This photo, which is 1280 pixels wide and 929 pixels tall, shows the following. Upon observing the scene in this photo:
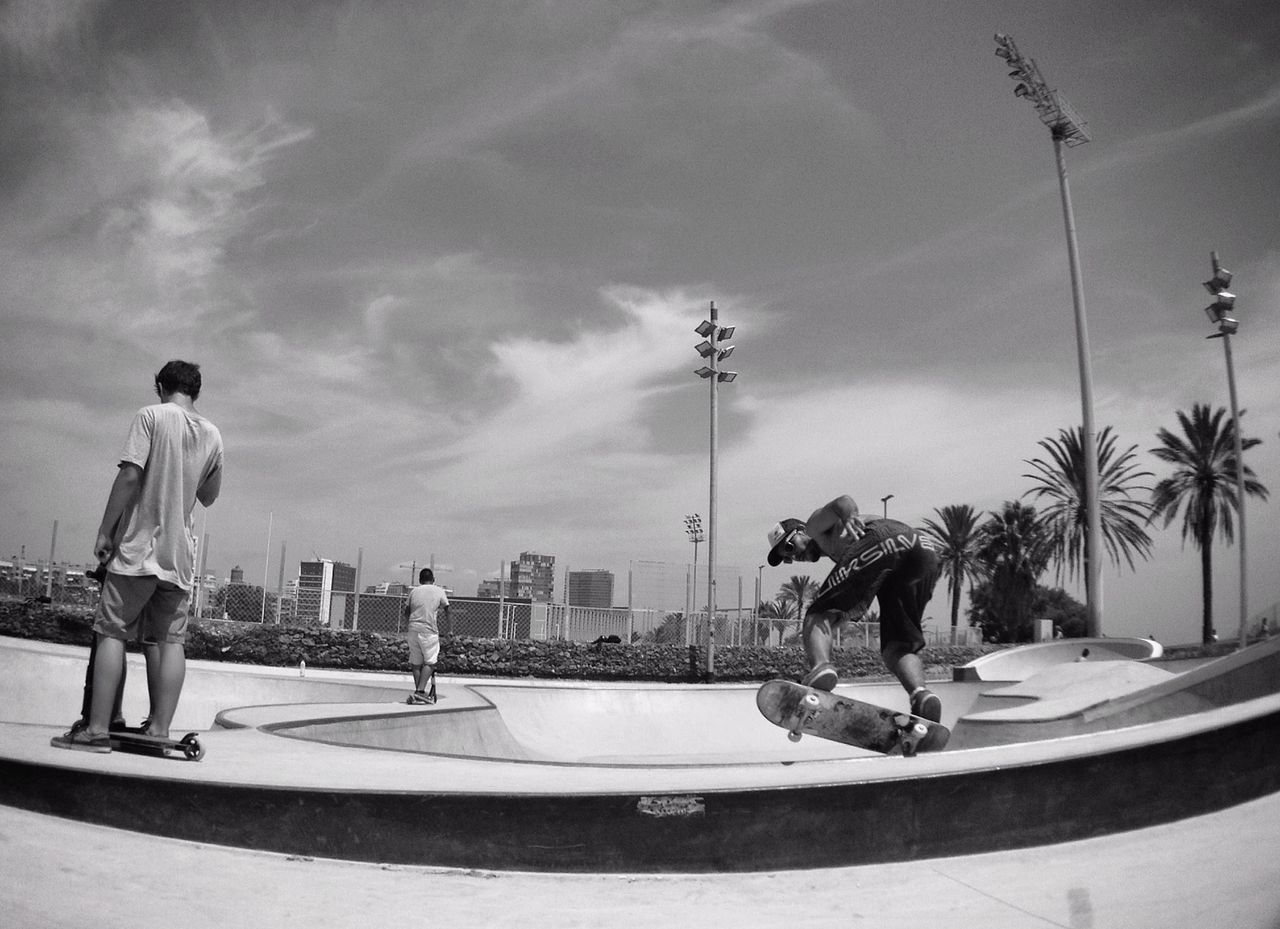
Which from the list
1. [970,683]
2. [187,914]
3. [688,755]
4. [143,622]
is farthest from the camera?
[970,683]

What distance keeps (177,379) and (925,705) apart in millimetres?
3637

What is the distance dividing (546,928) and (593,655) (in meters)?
17.9

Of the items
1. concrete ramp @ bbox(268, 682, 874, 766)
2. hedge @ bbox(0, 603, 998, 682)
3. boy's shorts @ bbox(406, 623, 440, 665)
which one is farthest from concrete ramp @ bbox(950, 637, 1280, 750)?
hedge @ bbox(0, 603, 998, 682)

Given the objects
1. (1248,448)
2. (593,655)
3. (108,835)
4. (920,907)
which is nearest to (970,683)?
(593,655)

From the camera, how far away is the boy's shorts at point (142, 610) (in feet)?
10.6

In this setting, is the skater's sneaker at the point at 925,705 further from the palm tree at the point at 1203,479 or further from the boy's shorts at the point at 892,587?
the palm tree at the point at 1203,479

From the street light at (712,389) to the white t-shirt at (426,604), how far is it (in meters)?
10.1

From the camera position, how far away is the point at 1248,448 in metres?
30.3

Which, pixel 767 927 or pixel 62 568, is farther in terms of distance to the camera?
pixel 62 568

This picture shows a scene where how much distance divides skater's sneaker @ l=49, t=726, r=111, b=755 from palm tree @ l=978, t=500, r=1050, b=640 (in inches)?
1592

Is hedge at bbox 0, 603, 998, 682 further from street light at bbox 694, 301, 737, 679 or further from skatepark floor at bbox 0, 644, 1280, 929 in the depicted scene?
skatepark floor at bbox 0, 644, 1280, 929

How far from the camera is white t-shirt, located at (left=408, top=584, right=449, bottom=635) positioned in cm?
941

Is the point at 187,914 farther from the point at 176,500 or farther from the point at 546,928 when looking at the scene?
the point at 176,500

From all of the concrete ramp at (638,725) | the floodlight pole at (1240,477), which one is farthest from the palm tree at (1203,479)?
the concrete ramp at (638,725)
